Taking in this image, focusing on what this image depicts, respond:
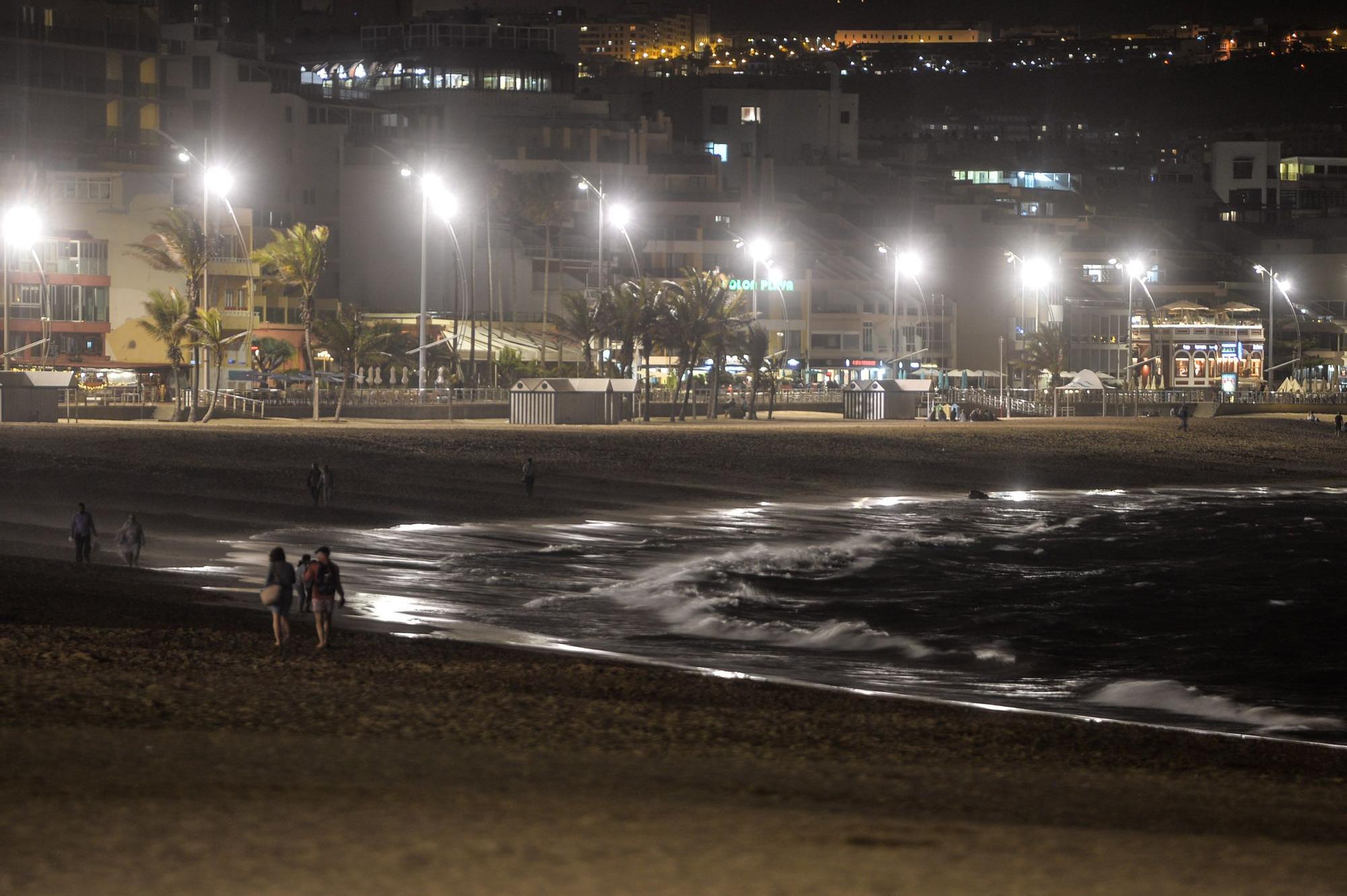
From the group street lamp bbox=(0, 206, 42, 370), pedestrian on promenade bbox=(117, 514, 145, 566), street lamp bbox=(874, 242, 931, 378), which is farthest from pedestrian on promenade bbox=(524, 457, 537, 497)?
street lamp bbox=(874, 242, 931, 378)

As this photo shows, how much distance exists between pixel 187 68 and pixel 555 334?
28380mm

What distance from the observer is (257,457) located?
44.2m

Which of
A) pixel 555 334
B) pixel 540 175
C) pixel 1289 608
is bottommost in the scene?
pixel 1289 608

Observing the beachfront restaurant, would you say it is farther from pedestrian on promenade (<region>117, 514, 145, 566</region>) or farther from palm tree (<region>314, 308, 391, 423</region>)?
pedestrian on promenade (<region>117, 514, 145, 566</region>)

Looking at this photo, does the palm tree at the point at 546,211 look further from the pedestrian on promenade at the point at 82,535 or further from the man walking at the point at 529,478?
the pedestrian on promenade at the point at 82,535

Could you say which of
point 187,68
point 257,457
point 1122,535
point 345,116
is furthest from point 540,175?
point 1122,535

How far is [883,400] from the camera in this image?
75.9 metres

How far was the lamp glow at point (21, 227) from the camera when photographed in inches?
2714

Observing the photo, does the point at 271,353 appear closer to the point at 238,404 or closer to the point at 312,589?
the point at 238,404

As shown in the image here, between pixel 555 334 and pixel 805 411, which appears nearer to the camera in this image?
pixel 805 411

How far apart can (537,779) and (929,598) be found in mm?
17168

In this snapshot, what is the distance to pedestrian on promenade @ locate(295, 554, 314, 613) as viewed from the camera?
791 inches

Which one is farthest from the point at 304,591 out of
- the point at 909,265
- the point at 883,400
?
the point at 909,265

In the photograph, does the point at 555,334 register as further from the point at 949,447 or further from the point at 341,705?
the point at 341,705
